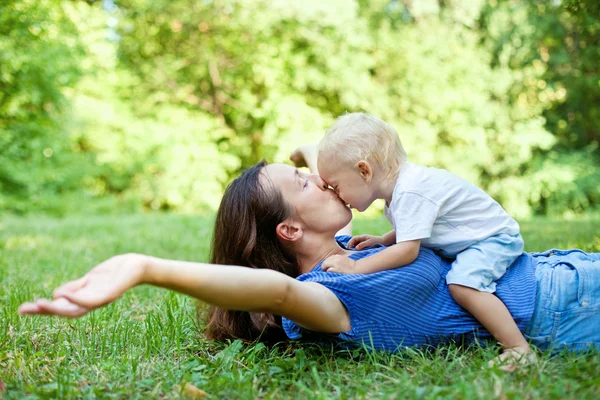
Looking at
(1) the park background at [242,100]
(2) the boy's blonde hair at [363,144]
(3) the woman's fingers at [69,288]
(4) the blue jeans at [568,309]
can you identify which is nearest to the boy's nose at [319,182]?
(2) the boy's blonde hair at [363,144]

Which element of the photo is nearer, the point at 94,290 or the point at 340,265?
the point at 94,290

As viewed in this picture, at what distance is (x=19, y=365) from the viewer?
7.20ft

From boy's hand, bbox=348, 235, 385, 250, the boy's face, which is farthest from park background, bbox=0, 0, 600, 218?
the boy's face

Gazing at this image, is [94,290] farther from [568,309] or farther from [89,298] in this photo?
[568,309]

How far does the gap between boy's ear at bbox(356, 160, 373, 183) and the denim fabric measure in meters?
0.50

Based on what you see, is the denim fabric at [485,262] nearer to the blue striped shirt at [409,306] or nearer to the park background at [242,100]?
the blue striped shirt at [409,306]

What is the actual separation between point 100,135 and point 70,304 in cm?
1553

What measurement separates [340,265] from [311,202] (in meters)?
0.31

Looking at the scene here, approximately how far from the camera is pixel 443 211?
7.77ft

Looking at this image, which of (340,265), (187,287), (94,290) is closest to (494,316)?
(340,265)

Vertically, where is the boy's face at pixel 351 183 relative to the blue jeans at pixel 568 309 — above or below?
above

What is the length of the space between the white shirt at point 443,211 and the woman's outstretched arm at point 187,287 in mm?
584

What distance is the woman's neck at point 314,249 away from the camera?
2527 mm

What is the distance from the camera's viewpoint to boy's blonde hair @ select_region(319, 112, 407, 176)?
8.05 feet
